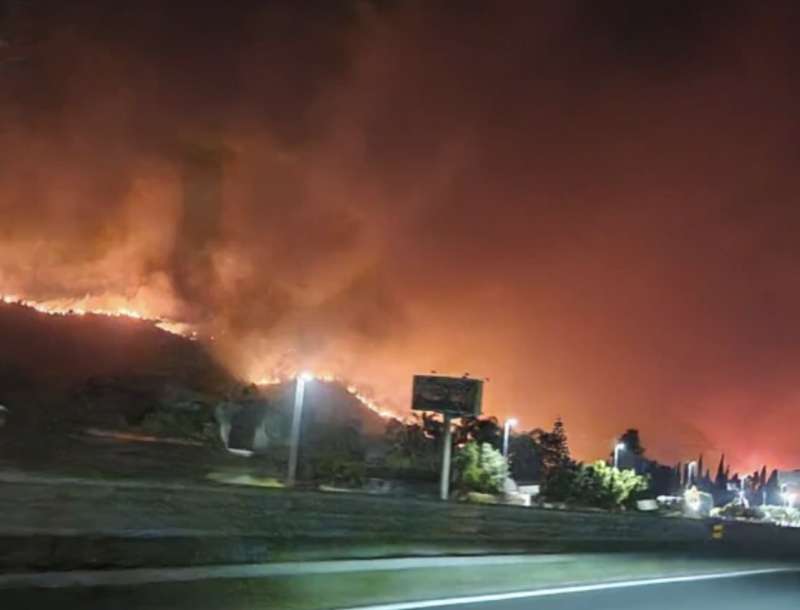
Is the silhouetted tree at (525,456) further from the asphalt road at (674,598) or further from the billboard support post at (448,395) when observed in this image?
the asphalt road at (674,598)

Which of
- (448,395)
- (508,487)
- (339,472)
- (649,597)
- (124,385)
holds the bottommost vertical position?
(649,597)

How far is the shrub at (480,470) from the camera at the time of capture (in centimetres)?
8038

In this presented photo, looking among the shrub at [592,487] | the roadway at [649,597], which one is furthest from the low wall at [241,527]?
the shrub at [592,487]

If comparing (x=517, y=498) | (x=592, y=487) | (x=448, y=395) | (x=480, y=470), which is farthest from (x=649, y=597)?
(x=592, y=487)

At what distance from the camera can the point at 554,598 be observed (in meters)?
18.5

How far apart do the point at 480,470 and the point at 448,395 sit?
6330 mm

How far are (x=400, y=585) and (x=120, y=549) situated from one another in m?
4.55

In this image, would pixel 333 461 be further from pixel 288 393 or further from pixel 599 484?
pixel 288 393

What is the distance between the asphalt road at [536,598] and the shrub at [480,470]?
52213 mm

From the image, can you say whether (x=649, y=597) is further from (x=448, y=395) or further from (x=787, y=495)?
(x=787, y=495)

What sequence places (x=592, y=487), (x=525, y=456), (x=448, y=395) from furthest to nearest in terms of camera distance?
1. (x=525, y=456)
2. (x=592, y=487)
3. (x=448, y=395)

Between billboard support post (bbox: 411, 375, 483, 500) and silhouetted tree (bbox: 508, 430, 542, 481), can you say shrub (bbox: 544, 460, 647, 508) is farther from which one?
silhouetted tree (bbox: 508, 430, 542, 481)

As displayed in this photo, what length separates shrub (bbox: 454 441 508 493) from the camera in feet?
264

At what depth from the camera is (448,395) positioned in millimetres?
80750
